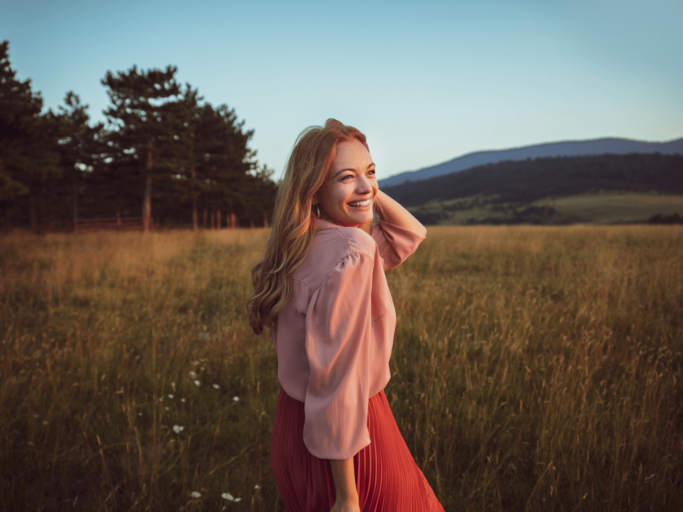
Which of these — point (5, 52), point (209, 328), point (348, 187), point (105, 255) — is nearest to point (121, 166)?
point (5, 52)

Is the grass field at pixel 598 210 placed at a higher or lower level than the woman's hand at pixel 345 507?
higher

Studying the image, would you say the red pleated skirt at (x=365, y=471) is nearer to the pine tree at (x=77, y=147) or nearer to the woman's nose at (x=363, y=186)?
the woman's nose at (x=363, y=186)

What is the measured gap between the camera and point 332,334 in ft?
2.77

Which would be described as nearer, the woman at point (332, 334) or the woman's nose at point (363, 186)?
the woman at point (332, 334)

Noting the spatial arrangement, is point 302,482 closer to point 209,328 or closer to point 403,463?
point 403,463

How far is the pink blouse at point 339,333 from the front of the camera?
806 mm

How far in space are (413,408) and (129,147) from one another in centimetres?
Answer: 2640

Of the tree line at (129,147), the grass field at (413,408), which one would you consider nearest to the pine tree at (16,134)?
the tree line at (129,147)

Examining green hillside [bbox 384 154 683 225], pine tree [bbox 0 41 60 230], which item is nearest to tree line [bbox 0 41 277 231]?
pine tree [bbox 0 41 60 230]

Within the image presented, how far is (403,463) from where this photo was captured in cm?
107

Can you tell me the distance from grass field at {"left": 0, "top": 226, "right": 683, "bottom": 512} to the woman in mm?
964

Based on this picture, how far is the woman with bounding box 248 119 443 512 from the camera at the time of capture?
83 centimetres

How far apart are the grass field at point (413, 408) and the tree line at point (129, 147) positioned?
1699cm

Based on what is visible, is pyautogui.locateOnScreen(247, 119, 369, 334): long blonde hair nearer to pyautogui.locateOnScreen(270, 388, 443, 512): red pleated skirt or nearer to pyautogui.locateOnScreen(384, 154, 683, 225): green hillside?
pyautogui.locateOnScreen(270, 388, 443, 512): red pleated skirt
